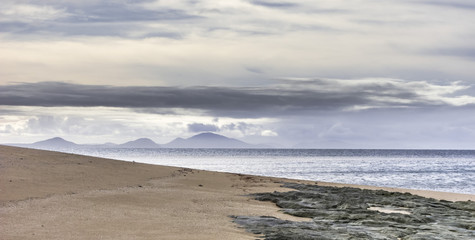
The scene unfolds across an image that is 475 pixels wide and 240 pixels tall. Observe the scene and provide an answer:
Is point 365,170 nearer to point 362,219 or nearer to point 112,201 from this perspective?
point 362,219

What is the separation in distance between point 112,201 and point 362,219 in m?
8.61

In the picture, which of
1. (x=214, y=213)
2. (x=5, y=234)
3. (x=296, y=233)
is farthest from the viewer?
(x=214, y=213)

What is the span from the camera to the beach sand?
12.7m

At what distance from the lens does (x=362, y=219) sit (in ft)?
51.6

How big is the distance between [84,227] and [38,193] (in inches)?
258

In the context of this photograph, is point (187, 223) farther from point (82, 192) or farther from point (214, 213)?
point (82, 192)

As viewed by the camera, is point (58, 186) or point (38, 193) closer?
point (38, 193)

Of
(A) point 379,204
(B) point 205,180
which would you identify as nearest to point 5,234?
(A) point 379,204

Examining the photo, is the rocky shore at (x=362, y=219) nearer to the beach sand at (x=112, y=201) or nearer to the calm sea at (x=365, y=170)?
the beach sand at (x=112, y=201)

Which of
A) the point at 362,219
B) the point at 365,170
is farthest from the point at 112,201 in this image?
the point at 365,170

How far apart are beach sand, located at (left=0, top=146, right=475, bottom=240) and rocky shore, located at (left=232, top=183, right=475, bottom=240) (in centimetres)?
78

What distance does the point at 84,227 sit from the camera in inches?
509

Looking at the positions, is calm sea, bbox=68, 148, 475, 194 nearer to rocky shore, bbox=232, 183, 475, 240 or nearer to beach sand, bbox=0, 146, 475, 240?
beach sand, bbox=0, 146, 475, 240

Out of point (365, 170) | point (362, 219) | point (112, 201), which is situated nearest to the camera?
point (362, 219)
